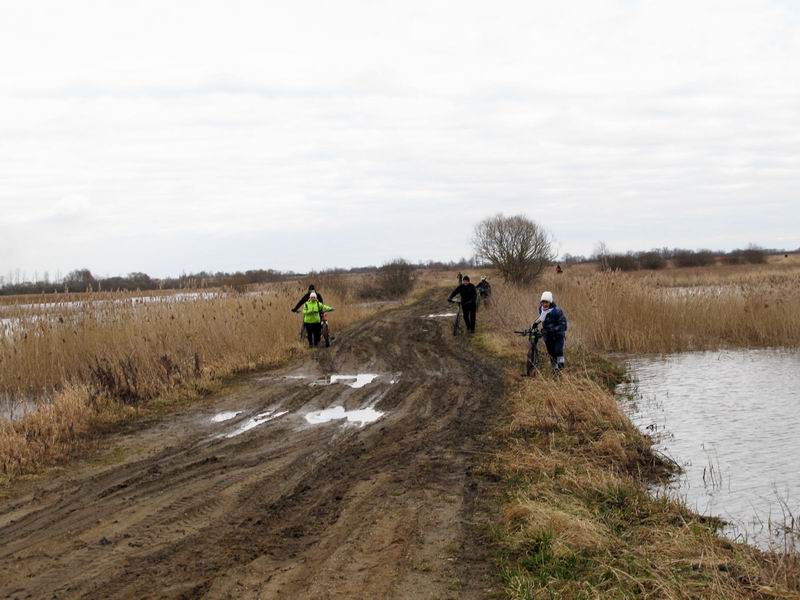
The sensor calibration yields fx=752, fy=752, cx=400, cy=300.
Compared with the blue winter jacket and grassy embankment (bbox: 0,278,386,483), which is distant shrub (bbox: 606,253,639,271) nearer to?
grassy embankment (bbox: 0,278,386,483)

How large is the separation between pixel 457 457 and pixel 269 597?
4313 mm

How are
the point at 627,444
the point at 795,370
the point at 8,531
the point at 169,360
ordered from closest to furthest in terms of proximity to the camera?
1. the point at 8,531
2. the point at 627,444
3. the point at 169,360
4. the point at 795,370

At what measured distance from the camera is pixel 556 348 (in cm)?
1403

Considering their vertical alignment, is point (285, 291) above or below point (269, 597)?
above

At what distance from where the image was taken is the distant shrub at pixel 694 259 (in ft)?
216

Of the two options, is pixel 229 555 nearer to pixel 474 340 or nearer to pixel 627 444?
pixel 627 444

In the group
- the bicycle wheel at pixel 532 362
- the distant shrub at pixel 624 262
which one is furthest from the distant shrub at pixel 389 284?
the bicycle wheel at pixel 532 362

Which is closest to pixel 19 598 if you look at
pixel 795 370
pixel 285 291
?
pixel 795 370

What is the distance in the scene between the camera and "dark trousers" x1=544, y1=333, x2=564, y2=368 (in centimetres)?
1393

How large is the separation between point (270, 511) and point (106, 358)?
901 cm

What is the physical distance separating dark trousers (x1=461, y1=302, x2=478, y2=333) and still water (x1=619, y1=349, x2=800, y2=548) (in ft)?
17.8

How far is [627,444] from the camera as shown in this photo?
385 inches

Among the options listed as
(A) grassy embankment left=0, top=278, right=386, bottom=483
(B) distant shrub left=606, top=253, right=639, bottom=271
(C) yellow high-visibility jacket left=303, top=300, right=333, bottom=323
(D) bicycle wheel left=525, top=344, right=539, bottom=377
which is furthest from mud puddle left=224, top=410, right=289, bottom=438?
(B) distant shrub left=606, top=253, right=639, bottom=271

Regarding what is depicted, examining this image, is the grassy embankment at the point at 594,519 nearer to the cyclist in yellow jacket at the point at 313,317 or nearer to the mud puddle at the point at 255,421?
the mud puddle at the point at 255,421
